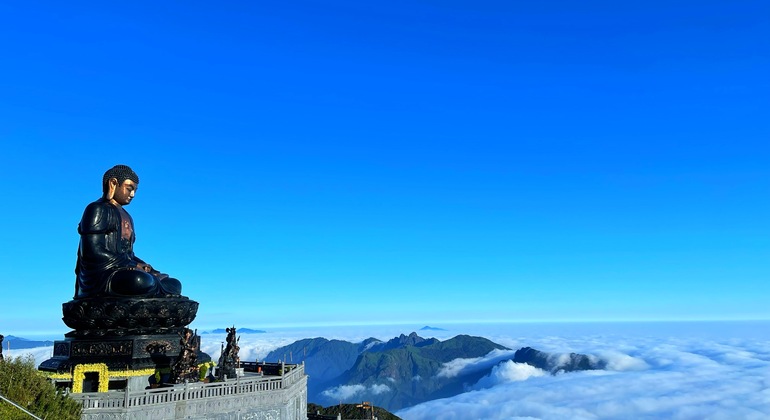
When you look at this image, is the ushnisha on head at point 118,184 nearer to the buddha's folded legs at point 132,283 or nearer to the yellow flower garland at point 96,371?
the buddha's folded legs at point 132,283

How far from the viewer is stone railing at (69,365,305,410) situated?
20.2 m

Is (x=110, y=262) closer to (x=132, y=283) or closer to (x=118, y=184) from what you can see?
(x=132, y=283)

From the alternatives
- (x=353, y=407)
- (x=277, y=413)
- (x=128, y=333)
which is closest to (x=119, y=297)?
(x=128, y=333)

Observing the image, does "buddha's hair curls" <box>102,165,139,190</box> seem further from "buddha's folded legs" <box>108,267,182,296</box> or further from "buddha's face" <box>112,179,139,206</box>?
"buddha's folded legs" <box>108,267,182,296</box>

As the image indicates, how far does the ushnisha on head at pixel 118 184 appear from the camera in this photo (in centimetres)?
2903

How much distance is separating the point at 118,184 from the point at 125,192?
1.68 ft

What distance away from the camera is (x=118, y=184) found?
95.4 ft

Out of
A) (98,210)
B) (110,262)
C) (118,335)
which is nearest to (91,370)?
(118,335)

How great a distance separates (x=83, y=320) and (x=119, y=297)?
5.94 feet

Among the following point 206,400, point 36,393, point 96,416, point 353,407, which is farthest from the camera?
point 353,407

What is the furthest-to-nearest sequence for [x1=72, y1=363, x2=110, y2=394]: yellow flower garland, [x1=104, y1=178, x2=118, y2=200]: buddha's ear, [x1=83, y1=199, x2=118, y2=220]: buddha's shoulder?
[x1=104, y1=178, x2=118, y2=200]: buddha's ear < [x1=83, y1=199, x2=118, y2=220]: buddha's shoulder < [x1=72, y1=363, x2=110, y2=394]: yellow flower garland

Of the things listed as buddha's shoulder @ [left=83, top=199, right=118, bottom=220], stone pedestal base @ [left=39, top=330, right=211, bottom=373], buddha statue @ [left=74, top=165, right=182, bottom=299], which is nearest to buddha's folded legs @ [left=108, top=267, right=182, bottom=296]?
buddha statue @ [left=74, top=165, right=182, bottom=299]

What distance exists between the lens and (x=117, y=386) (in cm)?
2408

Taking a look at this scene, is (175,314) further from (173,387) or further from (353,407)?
(353,407)
